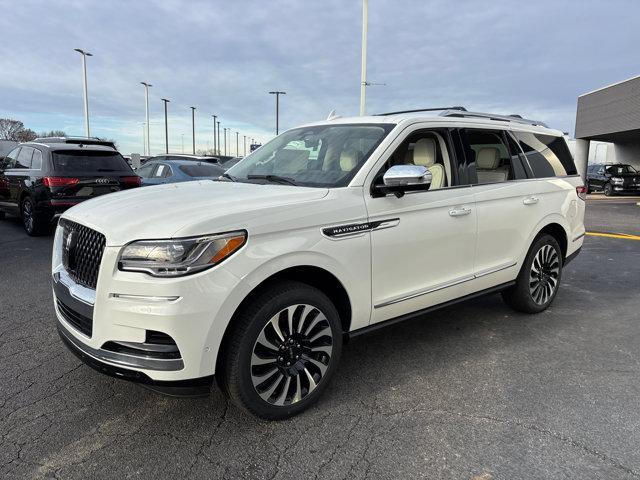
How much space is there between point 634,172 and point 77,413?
2821 cm

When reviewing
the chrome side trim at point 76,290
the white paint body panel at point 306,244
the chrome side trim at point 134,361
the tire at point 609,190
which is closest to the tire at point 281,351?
the white paint body panel at point 306,244

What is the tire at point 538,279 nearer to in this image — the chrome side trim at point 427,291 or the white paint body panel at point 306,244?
the white paint body panel at point 306,244

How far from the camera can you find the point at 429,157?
4.07 metres

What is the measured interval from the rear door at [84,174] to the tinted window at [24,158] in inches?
40.4

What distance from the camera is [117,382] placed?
11.2 ft

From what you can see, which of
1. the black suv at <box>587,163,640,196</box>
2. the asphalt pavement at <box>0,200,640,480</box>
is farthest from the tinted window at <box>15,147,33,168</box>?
the black suv at <box>587,163,640,196</box>

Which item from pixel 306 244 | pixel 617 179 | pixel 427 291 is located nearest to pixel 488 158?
pixel 427 291

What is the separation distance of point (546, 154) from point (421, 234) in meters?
2.33

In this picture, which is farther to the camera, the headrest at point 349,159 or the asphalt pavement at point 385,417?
the headrest at point 349,159

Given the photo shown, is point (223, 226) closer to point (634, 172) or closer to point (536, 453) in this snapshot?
point (536, 453)

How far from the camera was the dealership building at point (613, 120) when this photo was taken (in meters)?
26.3

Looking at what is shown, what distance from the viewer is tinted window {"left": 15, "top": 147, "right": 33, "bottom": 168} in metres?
9.65

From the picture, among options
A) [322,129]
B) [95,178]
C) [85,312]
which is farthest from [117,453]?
[95,178]

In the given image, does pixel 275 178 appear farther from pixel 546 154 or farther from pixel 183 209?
pixel 546 154
